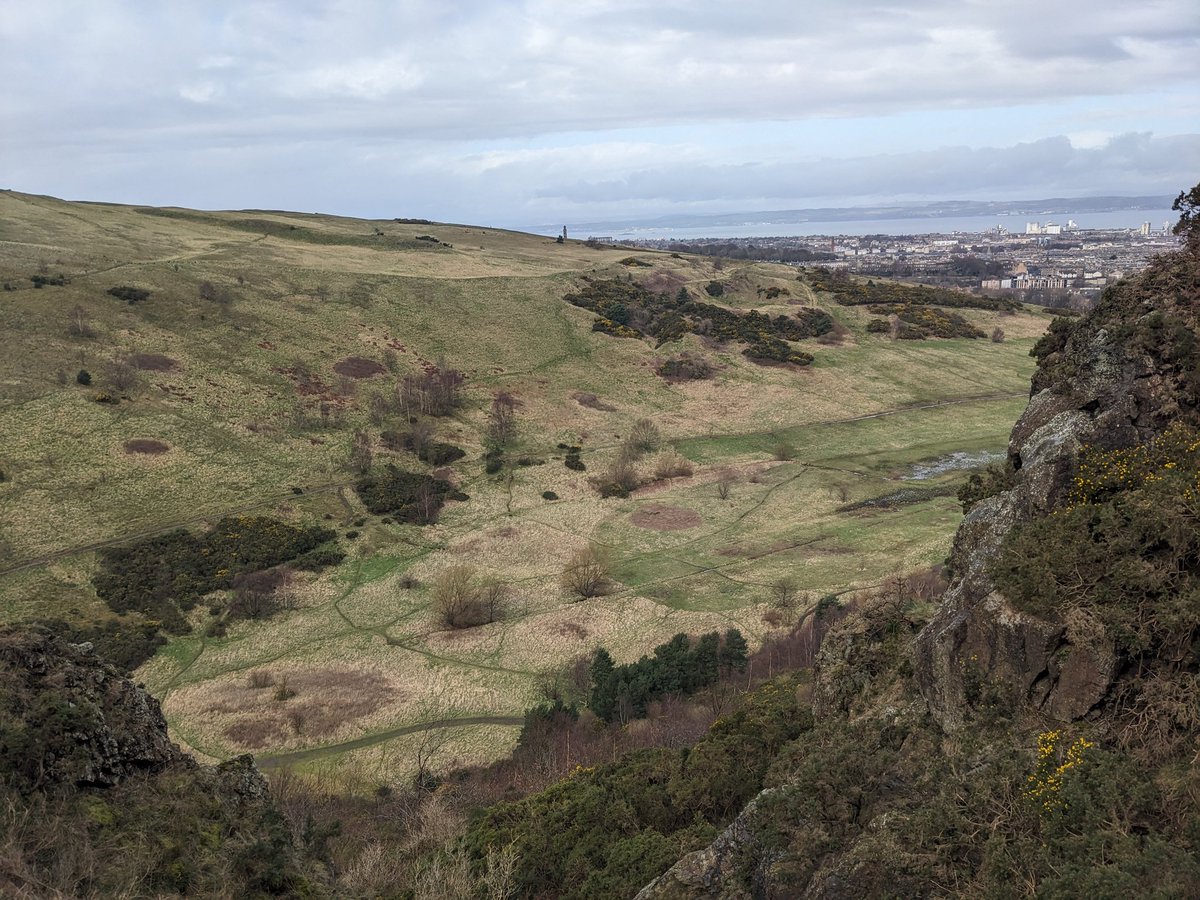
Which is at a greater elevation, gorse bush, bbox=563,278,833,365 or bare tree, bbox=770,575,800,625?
gorse bush, bbox=563,278,833,365

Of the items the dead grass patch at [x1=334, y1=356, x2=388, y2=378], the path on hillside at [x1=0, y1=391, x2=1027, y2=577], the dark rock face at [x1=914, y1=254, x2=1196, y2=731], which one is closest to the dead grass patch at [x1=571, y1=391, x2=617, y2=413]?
the path on hillside at [x1=0, y1=391, x2=1027, y2=577]

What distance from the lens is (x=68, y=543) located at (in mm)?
54969

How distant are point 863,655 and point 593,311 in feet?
325

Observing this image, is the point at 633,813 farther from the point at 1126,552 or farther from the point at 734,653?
the point at 734,653

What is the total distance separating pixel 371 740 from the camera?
129 feet

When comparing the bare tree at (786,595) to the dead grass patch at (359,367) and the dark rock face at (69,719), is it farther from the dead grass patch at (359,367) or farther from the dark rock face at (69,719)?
the dead grass patch at (359,367)

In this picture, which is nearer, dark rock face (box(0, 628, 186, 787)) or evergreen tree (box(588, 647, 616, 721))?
dark rock face (box(0, 628, 186, 787))

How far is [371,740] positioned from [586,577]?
18355 millimetres

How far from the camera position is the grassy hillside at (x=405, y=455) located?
46406mm

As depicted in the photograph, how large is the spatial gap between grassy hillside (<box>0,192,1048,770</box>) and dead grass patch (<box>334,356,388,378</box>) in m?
0.42

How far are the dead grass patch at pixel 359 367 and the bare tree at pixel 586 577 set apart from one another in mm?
43498

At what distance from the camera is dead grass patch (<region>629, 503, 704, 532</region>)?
64562 mm

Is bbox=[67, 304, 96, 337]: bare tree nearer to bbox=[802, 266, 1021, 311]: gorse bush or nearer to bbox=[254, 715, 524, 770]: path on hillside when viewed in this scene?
bbox=[254, 715, 524, 770]: path on hillside

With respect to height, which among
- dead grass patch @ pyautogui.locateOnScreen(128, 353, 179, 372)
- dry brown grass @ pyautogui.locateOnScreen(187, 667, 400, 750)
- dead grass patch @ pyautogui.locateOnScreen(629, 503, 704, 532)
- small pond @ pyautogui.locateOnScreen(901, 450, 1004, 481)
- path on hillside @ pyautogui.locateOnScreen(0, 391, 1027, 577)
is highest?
dead grass patch @ pyautogui.locateOnScreen(128, 353, 179, 372)
